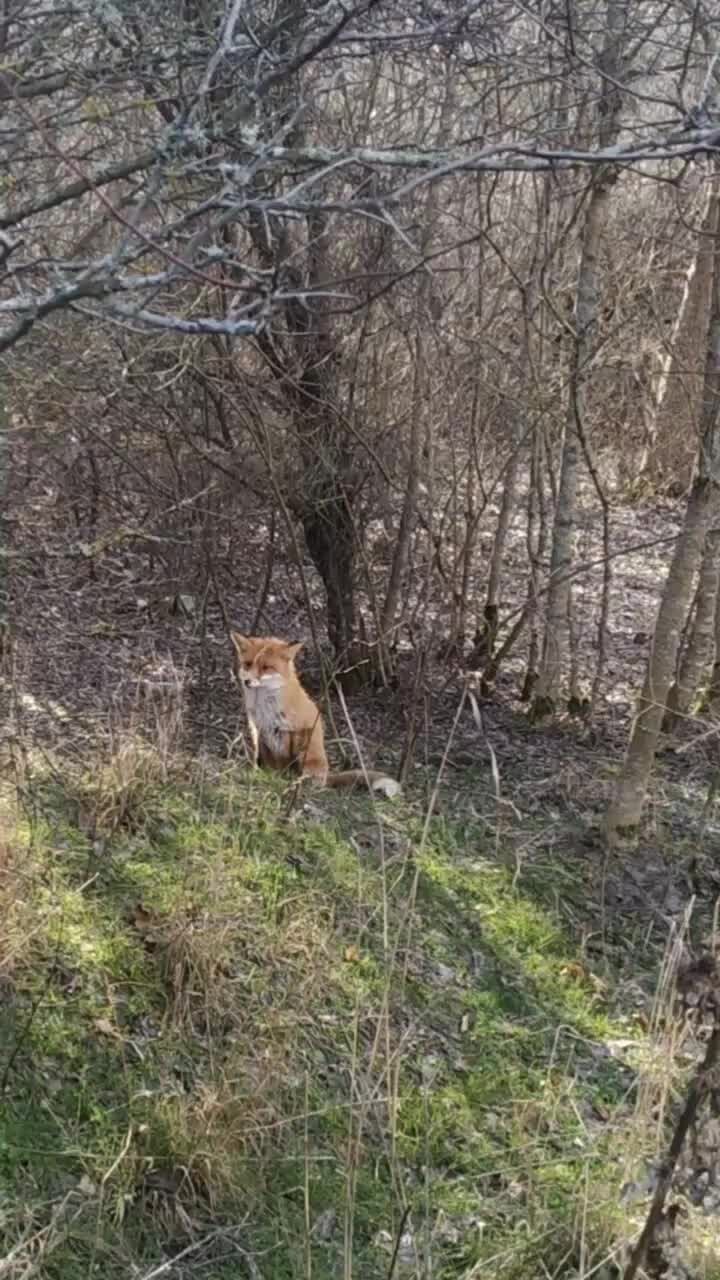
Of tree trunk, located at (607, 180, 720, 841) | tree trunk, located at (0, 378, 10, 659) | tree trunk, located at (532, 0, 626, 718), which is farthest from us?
tree trunk, located at (0, 378, 10, 659)

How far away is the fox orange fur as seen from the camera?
5246 mm

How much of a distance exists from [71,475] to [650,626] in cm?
404

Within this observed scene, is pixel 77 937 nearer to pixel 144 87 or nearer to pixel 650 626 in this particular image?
pixel 144 87

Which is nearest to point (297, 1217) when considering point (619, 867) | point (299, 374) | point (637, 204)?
point (619, 867)

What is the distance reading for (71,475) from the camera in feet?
23.7

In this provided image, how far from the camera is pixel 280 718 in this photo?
5305 millimetres

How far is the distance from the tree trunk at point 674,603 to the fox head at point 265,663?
5.10ft

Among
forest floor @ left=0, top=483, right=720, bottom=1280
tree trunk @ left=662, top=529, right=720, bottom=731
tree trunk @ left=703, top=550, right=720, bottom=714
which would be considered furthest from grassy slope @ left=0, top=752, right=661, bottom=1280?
tree trunk @ left=703, top=550, right=720, bottom=714

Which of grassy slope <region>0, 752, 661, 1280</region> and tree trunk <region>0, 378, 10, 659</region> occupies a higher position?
tree trunk <region>0, 378, 10, 659</region>

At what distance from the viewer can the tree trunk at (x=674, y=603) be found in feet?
15.5

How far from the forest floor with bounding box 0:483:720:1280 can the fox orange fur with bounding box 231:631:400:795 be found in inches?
6.1

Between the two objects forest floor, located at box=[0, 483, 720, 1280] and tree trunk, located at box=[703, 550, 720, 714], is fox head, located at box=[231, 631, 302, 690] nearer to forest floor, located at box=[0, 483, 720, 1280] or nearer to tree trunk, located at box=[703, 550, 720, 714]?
forest floor, located at box=[0, 483, 720, 1280]

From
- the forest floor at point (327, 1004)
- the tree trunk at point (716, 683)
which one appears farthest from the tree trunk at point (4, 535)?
the tree trunk at point (716, 683)

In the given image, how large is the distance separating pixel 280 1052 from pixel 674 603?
2490 millimetres
